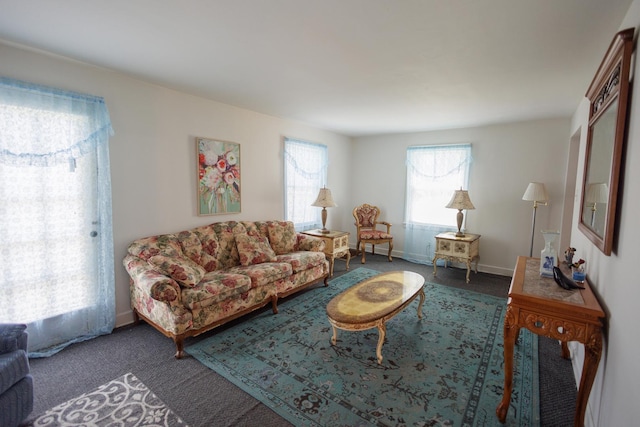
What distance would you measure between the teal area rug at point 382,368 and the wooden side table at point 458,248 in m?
1.20

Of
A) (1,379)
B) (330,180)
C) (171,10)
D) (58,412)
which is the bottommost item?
(58,412)

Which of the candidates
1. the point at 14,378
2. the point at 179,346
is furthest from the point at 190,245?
the point at 14,378

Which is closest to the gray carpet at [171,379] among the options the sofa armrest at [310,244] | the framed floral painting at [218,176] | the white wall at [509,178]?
the framed floral painting at [218,176]

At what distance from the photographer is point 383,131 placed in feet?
17.8

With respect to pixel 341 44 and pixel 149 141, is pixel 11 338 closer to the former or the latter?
pixel 149 141

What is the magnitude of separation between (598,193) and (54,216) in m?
4.12

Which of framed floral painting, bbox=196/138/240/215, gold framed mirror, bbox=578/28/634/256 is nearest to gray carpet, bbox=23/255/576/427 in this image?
gold framed mirror, bbox=578/28/634/256

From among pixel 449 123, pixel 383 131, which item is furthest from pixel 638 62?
pixel 383 131

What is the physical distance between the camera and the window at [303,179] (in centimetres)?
473

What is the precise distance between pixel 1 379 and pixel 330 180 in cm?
484

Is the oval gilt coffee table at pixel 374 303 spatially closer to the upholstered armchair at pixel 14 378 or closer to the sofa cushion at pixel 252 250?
the sofa cushion at pixel 252 250

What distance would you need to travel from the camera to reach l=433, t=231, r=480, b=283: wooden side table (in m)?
4.37

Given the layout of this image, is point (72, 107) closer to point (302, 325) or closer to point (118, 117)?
point (118, 117)

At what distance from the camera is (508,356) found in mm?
1768
